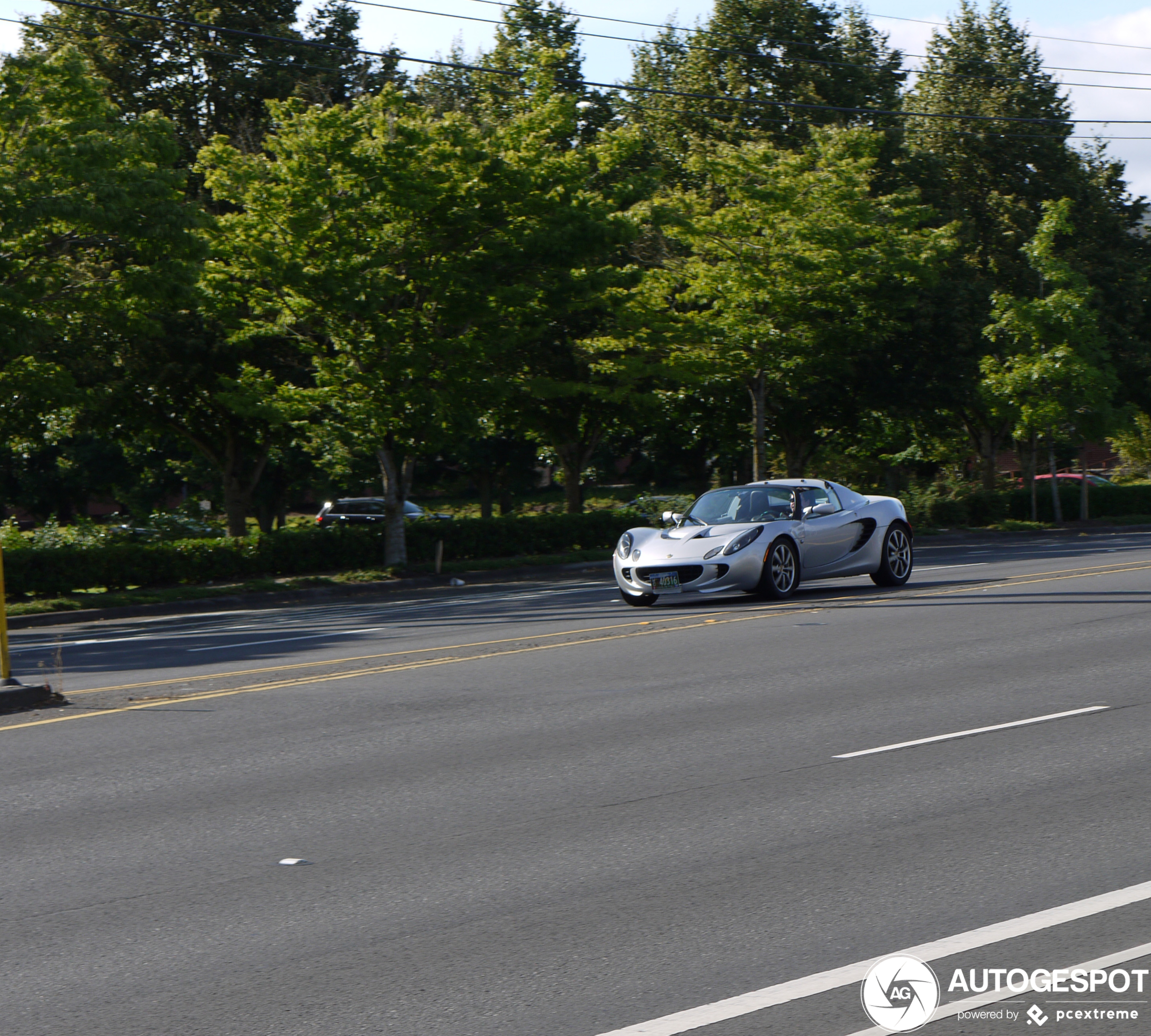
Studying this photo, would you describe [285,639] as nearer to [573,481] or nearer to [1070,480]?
[573,481]

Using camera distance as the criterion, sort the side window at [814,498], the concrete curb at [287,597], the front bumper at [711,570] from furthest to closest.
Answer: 1. the concrete curb at [287,597]
2. the side window at [814,498]
3. the front bumper at [711,570]

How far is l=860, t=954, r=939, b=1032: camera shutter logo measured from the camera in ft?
13.2

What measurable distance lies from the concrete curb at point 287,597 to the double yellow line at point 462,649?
10304mm

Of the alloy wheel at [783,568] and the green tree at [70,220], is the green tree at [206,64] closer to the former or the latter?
the green tree at [70,220]

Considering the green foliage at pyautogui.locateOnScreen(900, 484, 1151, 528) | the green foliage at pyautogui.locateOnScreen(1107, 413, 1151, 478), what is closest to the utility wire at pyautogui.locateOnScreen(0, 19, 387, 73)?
the green foliage at pyautogui.locateOnScreen(900, 484, 1151, 528)

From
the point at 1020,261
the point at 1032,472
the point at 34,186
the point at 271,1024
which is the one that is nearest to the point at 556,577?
the point at 34,186

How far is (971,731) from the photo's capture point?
8266mm

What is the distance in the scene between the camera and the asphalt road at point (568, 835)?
14.2ft

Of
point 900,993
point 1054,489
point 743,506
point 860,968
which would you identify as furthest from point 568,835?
point 1054,489

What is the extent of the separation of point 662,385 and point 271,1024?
32.6 meters

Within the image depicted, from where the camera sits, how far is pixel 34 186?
2169 centimetres

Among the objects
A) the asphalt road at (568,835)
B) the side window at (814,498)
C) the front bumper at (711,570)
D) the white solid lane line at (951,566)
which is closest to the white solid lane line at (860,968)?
the asphalt road at (568,835)

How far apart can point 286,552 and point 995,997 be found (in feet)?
78.4

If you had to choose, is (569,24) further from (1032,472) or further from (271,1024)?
(271,1024)
